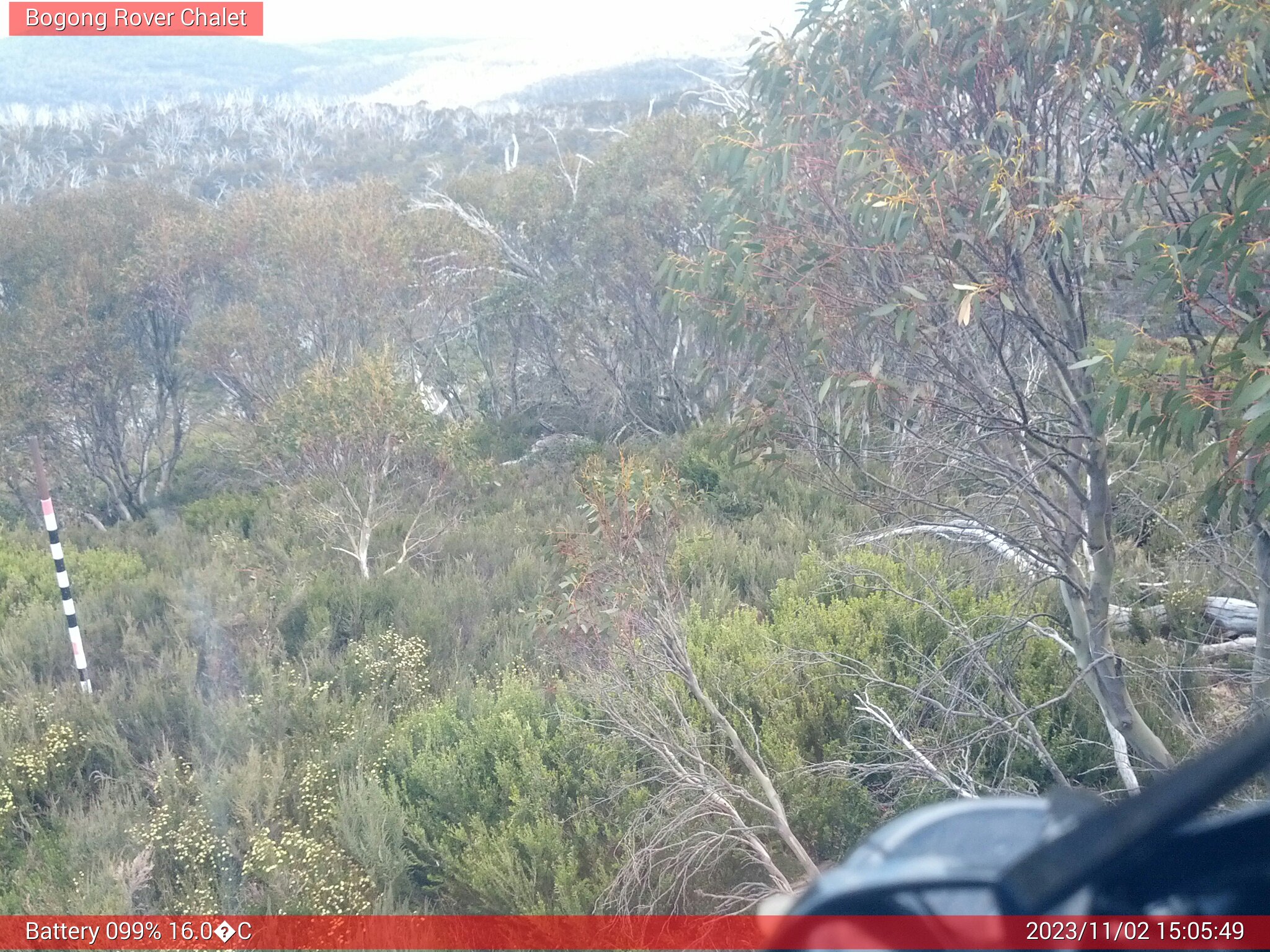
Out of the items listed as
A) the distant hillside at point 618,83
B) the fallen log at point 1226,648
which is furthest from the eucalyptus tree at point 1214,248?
the distant hillside at point 618,83

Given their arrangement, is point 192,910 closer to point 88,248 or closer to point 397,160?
point 88,248

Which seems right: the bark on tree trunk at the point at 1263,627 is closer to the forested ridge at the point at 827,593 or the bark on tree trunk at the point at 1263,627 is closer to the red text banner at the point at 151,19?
the forested ridge at the point at 827,593

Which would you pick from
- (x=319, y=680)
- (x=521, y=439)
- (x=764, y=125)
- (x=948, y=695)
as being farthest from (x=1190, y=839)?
(x=521, y=439)

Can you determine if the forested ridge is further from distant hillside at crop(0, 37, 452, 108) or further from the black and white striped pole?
distant hillside at crop(0, 37, 452, 108)
